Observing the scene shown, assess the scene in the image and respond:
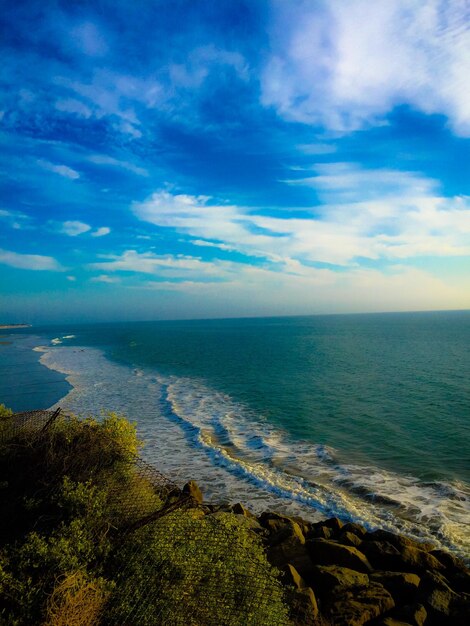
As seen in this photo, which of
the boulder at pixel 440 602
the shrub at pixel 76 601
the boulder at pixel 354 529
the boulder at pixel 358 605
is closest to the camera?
the shrub at pixel 76 601

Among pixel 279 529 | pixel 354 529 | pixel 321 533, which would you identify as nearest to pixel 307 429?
pixel 354 529

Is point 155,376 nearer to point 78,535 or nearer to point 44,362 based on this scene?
point 44,362

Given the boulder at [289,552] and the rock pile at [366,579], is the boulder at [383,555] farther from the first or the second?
the boulder at [289,552]

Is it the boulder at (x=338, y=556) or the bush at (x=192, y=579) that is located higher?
the bush at (x=192, y=579)

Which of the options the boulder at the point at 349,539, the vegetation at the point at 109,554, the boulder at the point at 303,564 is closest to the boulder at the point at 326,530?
the boulder at the point at 349,539

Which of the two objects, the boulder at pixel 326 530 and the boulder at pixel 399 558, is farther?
the boulder at pixel 326 530

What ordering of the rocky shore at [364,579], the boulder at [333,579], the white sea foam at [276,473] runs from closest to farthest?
the rocky shore at [364,579]
the boulder at [333,579]
the white sea foam at [276,473]

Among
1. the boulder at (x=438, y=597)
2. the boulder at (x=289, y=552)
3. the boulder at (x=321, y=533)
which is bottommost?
the boulder at (x=321, y=533)
